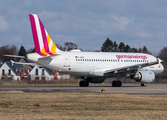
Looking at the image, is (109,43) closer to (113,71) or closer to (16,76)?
(16,76)

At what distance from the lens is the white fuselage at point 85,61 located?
32688mm

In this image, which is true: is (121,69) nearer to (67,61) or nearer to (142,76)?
(142,76)

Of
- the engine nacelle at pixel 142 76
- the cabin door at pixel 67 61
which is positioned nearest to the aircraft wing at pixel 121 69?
the engine nacelle at pixel 142 76

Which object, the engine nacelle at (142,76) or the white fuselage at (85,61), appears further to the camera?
the engine nacelle at (142,76)

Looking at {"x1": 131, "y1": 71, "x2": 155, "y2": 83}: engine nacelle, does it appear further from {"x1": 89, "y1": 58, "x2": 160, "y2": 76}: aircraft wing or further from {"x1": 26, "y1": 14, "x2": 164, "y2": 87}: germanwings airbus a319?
{"x1": 89, "y1": 58, "x2": 160, "y2": 76}: aircraft wing

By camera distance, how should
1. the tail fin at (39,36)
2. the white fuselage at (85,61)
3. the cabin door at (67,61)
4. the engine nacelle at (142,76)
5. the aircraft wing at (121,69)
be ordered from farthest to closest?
the engine nacelle at (142,76)
the aircraft wing at (121,69)
the cabin door at (67,61)
the white fuselage at (85,61)
the tail fin at (39,36)

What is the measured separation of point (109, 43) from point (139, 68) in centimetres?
8961

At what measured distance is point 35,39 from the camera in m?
32.6

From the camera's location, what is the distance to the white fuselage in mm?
32688

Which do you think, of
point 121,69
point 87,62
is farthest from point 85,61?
point 121,69

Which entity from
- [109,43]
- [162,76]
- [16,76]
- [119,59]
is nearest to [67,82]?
[119,59]

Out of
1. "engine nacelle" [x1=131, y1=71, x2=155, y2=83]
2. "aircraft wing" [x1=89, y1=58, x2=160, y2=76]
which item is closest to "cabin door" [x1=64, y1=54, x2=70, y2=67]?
"aircraft wing" [x1=89, y1=58, x2=160, y2=76]

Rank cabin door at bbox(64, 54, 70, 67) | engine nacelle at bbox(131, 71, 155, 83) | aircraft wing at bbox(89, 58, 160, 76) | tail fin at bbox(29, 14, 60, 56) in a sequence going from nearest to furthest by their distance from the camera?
tail fin at bbox(29, 14, 60, 56), cabin door at bbox(64, 54, 70, 67), aircraft wing at bbox(89, 58, 160, 76), engine nacelle at bbox(131, 71, 155, 83)

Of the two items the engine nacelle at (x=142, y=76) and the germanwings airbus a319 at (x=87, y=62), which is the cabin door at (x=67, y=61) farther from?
the engine nacelle at (x=142, y=76)
